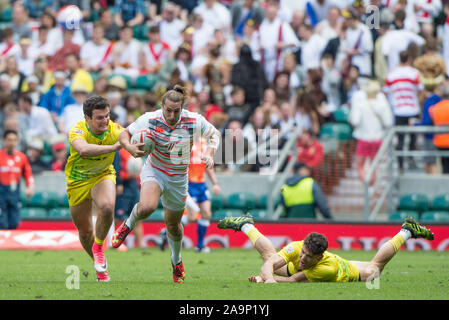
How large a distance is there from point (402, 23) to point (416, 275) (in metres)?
9.11

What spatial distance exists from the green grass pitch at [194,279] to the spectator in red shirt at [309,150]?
2.57 m

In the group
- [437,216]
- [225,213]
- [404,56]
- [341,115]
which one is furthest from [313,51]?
[437,216]

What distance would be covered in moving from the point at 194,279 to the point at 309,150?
7472mm

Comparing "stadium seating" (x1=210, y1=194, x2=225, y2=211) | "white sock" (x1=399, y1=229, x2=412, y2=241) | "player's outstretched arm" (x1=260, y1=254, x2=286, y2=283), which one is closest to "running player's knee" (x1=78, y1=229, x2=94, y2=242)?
"player's outstretched arm" (x1=260, y1=254, x2=286, y2=283)

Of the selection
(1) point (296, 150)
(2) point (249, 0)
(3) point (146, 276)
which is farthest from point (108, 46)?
(3) point (146, 276)

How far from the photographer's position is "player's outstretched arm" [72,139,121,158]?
32.6ft

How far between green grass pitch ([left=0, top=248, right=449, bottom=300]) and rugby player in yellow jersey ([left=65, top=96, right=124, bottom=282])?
581 millimetres

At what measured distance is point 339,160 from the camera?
693 inches

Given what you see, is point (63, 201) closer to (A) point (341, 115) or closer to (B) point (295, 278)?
(A) point (341, 115)

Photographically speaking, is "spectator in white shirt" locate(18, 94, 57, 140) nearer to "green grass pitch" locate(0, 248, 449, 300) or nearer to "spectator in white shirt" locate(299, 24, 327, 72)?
"green grass pitch" locate(0, 248, 449, 300)

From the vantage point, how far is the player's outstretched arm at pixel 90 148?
32.6 ft

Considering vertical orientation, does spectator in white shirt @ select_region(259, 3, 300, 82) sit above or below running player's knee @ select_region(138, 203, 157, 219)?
above
